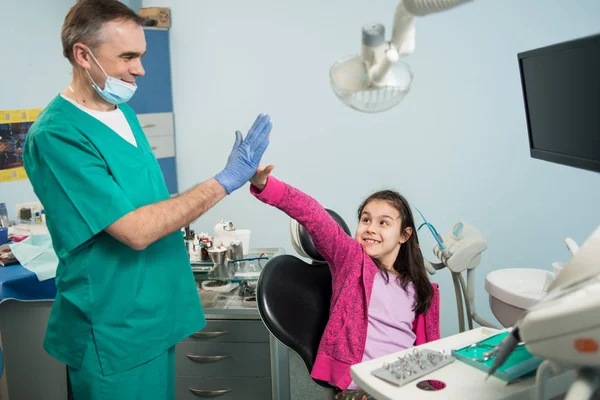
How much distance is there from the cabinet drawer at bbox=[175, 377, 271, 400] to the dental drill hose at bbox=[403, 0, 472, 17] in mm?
1688

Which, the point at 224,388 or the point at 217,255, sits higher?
the point at 217,255

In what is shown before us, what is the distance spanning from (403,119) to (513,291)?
5.09 feet

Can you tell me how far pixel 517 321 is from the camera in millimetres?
887

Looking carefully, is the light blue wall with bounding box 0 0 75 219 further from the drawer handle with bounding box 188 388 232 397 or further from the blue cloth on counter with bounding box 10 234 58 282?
the drawer handle with bounding box 188 388 232 397

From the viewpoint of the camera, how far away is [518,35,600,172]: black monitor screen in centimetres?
129

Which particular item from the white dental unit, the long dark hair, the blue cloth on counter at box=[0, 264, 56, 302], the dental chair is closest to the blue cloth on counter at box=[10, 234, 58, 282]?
the blue cloth on counter at box=[0, 264, 56, 302]

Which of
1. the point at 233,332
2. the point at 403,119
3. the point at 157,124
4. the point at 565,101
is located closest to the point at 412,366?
the point at 565,101

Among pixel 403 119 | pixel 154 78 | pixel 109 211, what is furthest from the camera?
pixel 154 78

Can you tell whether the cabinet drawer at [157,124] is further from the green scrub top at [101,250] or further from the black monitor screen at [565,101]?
the black monitor screen at [565,101]

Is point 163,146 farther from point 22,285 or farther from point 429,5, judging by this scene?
point 429,5

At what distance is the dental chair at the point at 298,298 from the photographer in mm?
1546

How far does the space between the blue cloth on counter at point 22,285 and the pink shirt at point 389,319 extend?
1246 millimetres

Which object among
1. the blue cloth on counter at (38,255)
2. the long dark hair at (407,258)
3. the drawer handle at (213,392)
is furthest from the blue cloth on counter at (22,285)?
the long dark hair at (407,258)

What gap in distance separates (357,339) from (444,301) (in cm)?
177
